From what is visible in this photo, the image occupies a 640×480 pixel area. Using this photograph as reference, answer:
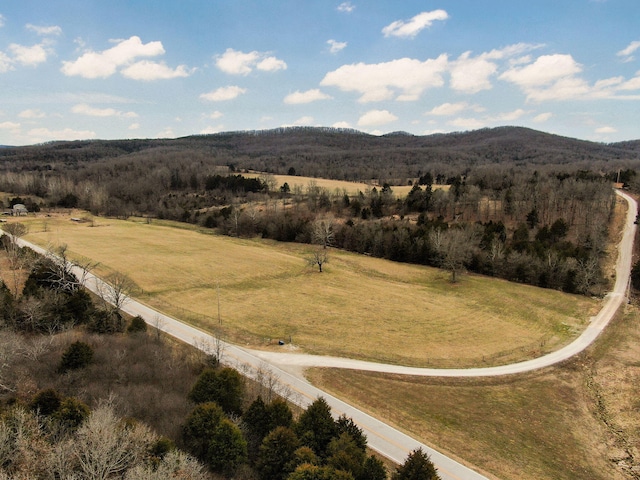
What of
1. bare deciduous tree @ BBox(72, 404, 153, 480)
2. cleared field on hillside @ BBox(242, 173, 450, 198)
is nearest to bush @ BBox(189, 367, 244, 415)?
bare deciduous tree @ BBox(72, 404, 153, 480)

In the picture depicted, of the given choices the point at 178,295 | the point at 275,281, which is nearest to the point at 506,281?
the point at 275,281

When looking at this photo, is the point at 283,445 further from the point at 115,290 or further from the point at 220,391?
the point at 115,290

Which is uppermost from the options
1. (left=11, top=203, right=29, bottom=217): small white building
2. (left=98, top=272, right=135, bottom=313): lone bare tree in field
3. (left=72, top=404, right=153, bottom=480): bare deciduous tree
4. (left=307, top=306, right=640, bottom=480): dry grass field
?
(left=11, top=203, right=29, bottom=217): small white building

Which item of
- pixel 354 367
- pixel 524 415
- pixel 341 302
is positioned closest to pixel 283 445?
pixel 354 367

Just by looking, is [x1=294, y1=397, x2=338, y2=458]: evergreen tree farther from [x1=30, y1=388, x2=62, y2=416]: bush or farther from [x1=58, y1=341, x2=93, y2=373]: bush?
[x1=58, y1=341, x2=93, y2=373]: bush

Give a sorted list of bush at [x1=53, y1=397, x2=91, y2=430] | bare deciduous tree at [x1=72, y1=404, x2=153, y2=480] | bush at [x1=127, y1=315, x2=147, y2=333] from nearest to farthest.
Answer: bare deciduous tree at [x1=72, y1=404, x2=153, y2=480]
bush at [x1=53, y1=397, x2=91, y2=430]
bush at [x1=127, y1=315, x2=147, y2=333]

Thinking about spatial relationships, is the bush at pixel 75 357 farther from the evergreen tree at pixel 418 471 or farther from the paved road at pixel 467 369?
the evergreen tree at pixel 418 471
